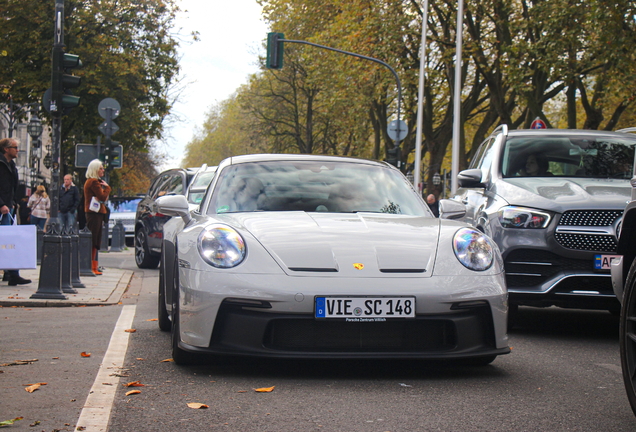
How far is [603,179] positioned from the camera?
7.61 m

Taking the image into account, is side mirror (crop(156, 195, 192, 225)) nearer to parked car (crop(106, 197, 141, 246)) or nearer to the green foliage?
parked car (crop(106, 197, 141, 246))

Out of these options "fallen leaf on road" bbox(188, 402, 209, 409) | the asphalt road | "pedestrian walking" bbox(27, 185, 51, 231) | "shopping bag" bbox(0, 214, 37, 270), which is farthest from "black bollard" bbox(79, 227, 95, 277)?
"fallen leaf on road" bbox(188, 402, 209, 409)

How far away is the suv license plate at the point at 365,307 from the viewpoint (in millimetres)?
4536

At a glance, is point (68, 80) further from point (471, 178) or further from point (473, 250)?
point (473, 250)

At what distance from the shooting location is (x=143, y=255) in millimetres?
16219

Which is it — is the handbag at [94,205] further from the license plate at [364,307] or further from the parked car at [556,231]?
the license plate at [364,307]

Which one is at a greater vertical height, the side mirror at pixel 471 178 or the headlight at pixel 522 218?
the side mirror at pixel 471 178

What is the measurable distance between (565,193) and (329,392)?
3.45m

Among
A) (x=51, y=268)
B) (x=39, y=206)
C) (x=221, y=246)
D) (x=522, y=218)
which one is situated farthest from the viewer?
(x=39, y=206)

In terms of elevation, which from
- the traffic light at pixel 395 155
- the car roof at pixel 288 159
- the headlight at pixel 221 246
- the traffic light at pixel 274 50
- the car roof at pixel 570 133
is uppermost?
the traffic light at pixel 274 50

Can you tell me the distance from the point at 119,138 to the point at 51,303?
23425 mm

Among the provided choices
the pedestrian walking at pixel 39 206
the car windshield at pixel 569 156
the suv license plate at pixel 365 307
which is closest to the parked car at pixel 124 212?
the pedestrian walking at pixel 39 206

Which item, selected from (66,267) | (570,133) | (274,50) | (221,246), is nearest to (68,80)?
(66,267)

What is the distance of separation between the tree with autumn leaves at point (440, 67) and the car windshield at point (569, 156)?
509 inches
